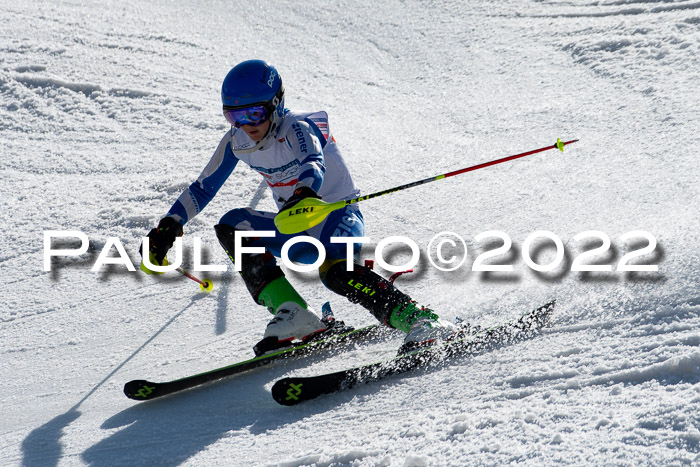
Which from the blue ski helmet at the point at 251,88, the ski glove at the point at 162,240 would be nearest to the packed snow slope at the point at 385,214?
the ski glove at the point at 162,240

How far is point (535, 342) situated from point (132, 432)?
1.92m

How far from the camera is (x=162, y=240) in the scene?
399 cm

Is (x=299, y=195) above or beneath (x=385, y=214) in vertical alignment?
above

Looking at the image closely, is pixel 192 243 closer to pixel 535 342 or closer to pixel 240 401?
pixel 240 401

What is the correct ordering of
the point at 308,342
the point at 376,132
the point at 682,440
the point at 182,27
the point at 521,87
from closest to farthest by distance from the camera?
the point at 682,440 → the point at 308,342 → the point at 376,132 → the point at 521,87 → the point at 182,27

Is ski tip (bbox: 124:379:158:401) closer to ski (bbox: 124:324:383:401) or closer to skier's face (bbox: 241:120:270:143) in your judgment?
ski (bbox: 124:324:383:401)

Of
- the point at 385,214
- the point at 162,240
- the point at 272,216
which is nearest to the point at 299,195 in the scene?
the point at 272,216

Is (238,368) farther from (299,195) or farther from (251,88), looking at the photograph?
(251,88)

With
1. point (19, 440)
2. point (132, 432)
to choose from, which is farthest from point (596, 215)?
point (19, 440)

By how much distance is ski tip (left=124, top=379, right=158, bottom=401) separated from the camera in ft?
11.6

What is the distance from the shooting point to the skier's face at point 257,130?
394cm

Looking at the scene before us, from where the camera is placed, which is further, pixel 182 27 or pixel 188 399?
pixel 182 27

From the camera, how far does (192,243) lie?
576 centimetres

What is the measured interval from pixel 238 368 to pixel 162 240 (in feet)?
2.79
